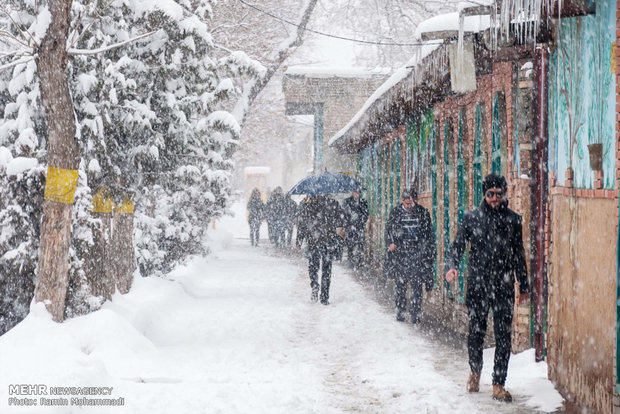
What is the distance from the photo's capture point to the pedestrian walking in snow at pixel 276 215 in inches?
1005

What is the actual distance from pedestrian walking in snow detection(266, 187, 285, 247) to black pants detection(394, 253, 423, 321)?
1479 centimetres

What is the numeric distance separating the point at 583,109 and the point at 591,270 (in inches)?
50.2

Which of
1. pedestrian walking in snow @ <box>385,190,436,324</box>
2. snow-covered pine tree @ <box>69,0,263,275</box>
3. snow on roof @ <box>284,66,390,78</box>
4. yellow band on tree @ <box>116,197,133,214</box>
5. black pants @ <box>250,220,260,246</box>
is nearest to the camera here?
snow-covered pine tree @ <box>69,0,263,275</box>

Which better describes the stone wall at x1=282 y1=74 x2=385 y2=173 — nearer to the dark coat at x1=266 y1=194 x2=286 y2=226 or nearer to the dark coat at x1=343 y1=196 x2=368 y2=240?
the dark coat at x1=266 y1=194 x2=286 y2=226

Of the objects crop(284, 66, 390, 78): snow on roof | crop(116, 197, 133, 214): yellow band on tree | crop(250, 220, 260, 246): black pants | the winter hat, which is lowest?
crop(250, 220, 260, 246): black pants

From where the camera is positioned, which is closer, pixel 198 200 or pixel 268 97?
pixel 198 200

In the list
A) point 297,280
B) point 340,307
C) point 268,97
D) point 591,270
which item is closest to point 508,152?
point 591,270

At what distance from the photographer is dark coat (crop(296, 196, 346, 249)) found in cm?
1220

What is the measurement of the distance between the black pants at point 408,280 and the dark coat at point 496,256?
3.87 meters

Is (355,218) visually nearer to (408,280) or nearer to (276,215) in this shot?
(408,280)

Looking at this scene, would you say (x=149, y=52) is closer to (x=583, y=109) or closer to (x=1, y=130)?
(x=1, y=130)

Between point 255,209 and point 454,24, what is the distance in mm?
19164

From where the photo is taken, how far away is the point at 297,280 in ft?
51.5

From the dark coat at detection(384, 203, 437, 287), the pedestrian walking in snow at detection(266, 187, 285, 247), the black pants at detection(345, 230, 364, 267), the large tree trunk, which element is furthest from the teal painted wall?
the pedestrian walking in snow at detection(266, 187, 285, 247)
